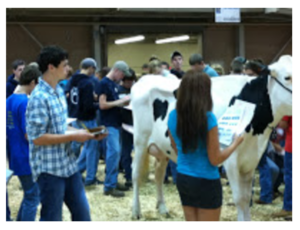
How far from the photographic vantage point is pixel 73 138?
128 inches

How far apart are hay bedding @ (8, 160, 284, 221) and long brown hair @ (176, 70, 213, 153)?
104 inches

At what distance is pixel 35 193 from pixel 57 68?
1.70 metres

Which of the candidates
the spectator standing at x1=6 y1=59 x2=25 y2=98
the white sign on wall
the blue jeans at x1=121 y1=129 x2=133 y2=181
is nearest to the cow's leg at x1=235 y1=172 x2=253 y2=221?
the white sign on wall

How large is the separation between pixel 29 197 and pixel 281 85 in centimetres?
281

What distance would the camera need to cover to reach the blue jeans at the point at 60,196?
10.8 feet

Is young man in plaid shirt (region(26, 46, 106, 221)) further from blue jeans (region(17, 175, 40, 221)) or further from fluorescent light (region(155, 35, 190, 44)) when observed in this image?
fluorescent light (region(155, 35, 190, 44))

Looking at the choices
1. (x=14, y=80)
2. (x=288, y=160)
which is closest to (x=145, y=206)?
(x=288, y=160)

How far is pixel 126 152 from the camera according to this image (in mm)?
7973

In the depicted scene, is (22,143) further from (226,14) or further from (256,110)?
(226,14)

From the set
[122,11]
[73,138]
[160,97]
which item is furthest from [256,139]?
[122,11]

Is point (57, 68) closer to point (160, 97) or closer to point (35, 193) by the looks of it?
point (35, 193)

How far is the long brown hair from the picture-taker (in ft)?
10.3

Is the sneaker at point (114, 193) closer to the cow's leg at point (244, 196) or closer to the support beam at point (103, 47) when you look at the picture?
the cow's leg at point (244, 196)

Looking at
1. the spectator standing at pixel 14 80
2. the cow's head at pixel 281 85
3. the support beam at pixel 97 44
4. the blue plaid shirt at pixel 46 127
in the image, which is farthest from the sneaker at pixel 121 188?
the support beam at pixel 97 44
